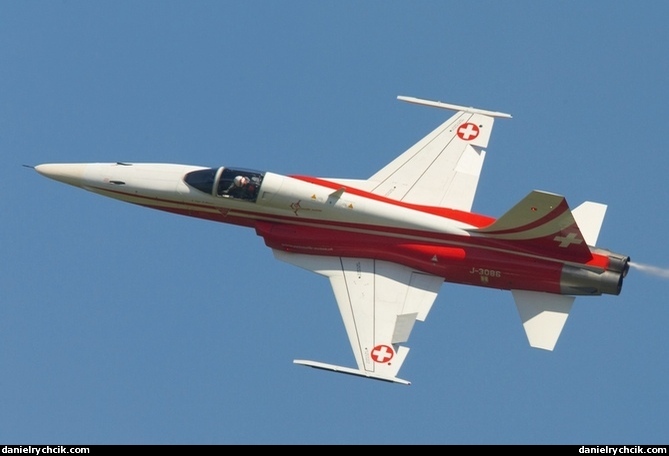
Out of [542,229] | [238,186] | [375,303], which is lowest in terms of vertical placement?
[375,303]

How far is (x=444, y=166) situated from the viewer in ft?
117

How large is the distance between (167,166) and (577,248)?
1051 cm

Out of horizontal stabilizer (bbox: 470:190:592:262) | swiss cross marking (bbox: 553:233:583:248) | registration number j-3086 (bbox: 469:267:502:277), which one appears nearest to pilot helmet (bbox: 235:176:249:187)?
horizontal stabilizer (bbox: 470:190:592:262)

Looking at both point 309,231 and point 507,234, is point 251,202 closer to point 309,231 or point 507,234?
point 309,231

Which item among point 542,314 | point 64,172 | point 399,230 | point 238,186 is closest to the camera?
point 542,314

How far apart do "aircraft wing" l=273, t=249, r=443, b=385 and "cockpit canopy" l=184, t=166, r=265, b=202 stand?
1.72 metres

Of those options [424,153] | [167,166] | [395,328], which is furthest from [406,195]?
[167,166]

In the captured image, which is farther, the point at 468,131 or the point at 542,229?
the point at 468,131

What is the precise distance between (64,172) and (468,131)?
412 inches

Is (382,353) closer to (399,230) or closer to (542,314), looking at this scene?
(399,230)

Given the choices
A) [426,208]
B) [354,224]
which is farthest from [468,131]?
[354,224]

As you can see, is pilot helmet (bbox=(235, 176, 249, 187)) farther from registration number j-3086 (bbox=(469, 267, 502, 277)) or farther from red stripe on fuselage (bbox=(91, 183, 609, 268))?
registration number j-3086 (bbox=(469, 267, 502, 277))

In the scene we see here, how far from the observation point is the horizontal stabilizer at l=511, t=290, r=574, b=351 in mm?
32938

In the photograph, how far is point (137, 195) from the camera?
117 feet
